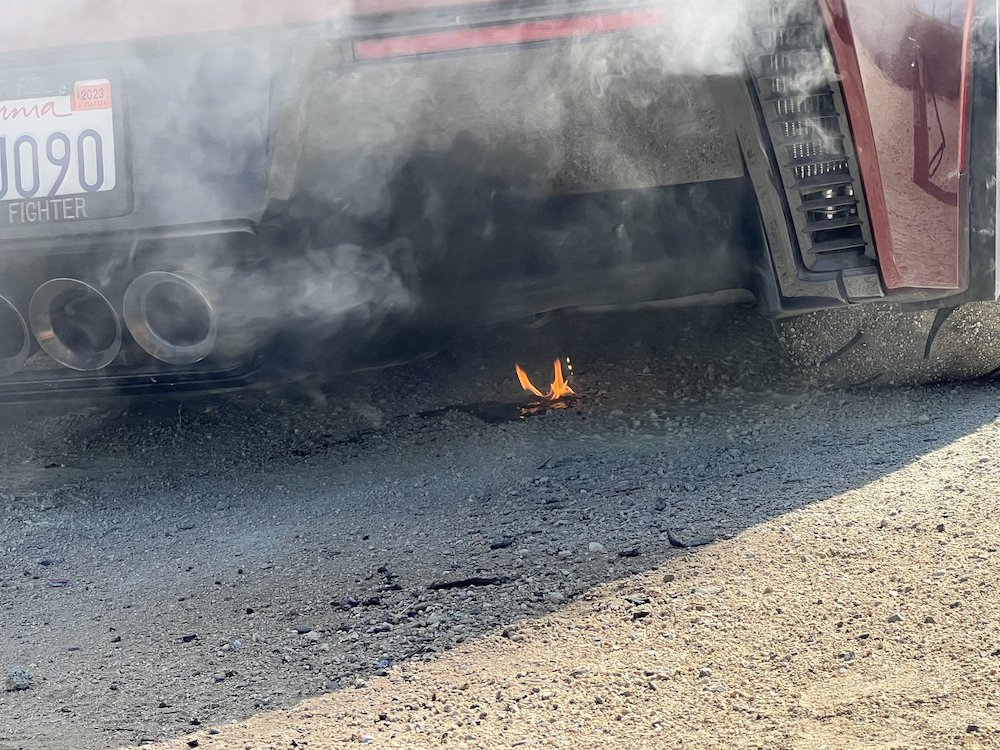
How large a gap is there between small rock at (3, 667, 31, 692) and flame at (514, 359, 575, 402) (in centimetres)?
201

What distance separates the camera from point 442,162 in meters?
2.96

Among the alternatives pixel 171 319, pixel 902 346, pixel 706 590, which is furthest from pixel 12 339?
pixel 902 346

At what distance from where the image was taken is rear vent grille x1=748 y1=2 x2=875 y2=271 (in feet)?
8.80

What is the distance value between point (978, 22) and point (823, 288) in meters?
0.79

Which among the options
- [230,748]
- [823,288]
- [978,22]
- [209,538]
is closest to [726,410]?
[823,288]

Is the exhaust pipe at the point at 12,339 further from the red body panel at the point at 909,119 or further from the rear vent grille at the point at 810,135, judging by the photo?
the red body panel at the point at 909,119

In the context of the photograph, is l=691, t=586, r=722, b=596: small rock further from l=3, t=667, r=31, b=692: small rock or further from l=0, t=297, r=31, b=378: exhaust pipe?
l=0, t=297, r=31, b=378: exhaust pipe

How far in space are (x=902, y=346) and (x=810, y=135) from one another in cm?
120

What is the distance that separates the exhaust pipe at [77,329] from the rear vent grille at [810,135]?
A: 1905mm

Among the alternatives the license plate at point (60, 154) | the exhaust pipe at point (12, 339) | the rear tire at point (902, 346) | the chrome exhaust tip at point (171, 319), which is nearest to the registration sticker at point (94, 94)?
the license plate at point (60, 154)

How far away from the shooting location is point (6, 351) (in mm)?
3125

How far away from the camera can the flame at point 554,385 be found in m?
3.90

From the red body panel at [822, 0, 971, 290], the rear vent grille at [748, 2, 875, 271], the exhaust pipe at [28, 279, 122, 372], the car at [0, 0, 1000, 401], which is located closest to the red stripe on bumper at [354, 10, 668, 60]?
the car at [0, 0, 1000, 401]

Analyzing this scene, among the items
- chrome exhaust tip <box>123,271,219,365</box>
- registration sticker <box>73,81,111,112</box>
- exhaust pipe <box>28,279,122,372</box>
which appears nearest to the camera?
registration sticker <box>73,81,111,112</box>
